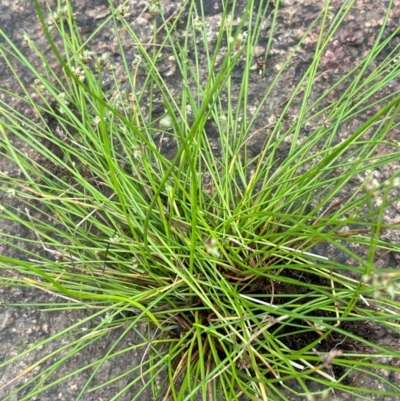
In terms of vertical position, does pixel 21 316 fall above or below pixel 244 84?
below

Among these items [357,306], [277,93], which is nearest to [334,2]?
[277,93]

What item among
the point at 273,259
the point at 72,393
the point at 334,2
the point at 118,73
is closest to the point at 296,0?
the point at 334,2

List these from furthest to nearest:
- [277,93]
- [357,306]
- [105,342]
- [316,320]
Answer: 1. [277,93]
2. [105,342]
3. [357,306]
4. [316,320]

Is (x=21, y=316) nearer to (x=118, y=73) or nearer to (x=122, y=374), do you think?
(x=122, y=374)

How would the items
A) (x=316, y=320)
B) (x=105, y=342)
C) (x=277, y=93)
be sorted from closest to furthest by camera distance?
1. (x=316, y=320)
2. (x=105, y=342)
3. (x=277, y=93)

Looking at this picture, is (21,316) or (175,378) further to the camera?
(21,316)

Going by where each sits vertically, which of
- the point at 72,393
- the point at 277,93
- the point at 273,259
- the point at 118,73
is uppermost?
the point at 118,73

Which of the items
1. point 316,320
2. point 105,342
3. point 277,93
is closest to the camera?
point 316,320

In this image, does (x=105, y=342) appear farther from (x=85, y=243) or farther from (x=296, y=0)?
(x=296, y=0)

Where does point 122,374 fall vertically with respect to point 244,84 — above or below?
below
